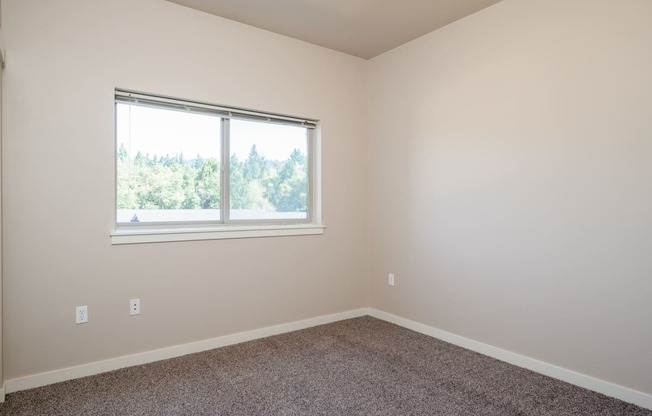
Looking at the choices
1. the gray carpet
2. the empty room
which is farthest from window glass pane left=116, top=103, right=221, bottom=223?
the gray carpet

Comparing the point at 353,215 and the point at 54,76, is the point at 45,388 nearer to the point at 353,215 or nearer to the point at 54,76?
the point at 54,76

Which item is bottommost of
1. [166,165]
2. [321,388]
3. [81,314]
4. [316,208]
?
[321,388]

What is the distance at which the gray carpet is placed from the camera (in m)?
2.11

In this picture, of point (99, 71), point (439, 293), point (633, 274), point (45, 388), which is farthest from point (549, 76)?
point (45, 388)

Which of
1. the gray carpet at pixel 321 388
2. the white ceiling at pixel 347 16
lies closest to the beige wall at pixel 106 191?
the white ceiling at pixel 347 16

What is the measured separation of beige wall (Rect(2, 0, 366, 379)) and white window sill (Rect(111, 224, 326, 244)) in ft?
0.19

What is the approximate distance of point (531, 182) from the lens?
2.63 metres

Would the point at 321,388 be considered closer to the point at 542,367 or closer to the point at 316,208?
the point at 542,367

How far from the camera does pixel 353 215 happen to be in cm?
389

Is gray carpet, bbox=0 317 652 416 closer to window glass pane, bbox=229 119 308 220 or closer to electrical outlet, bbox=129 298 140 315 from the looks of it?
electrical outlet, bbox=129 298 140 315

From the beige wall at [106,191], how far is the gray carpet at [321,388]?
0.29 meters

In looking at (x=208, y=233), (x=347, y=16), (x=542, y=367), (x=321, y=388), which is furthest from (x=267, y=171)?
(x=542, y=367)

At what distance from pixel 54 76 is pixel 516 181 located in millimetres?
3083

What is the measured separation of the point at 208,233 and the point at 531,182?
2.34 metres
